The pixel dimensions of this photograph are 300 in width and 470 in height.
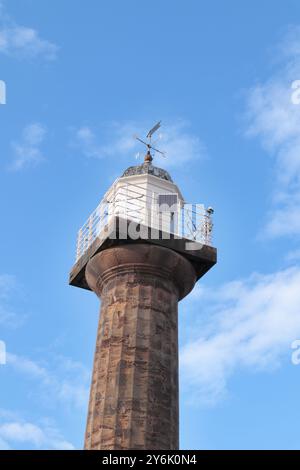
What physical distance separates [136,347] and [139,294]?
173cm

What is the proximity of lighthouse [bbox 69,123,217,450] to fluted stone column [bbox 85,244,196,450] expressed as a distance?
3 centimetres

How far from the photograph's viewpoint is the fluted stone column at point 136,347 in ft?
66.7

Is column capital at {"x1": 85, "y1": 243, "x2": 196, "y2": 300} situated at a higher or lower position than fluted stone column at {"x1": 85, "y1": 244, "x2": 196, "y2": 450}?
higher

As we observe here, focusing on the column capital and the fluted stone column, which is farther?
the column capital

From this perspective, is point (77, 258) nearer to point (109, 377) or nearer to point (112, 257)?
point (112, 257)

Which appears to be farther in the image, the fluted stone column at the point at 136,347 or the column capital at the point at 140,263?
the column capital at the point at 140,263

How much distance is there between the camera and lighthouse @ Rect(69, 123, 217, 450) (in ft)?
67.3

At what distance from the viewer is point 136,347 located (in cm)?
2152

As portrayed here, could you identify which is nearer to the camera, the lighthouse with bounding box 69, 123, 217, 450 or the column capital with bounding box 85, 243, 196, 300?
the lighthouse with bounding box 69, 123, 217, 450

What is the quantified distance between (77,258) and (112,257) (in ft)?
7.31

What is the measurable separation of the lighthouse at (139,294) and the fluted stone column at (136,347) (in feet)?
0.09

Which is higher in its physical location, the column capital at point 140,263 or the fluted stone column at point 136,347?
the column capital at point 140,263

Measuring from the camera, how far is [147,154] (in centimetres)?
2680

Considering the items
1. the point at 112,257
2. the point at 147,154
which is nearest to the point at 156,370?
the point at 112,257
